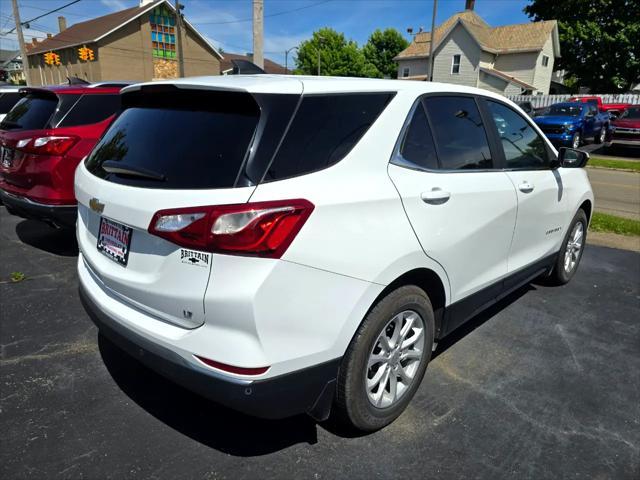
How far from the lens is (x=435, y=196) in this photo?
254 centimetres

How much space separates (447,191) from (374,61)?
254ft

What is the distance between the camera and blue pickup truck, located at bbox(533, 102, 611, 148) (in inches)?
709

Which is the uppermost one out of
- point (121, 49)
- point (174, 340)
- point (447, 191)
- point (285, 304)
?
point (121, 49)

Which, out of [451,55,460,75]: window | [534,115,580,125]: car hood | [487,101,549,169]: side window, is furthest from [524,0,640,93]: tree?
[487,101,549,169]: side window

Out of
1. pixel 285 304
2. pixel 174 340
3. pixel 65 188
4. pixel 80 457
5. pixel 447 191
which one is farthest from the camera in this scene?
pixel 65 188

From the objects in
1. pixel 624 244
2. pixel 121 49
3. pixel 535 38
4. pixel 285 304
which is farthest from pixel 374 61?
pixel 285 304

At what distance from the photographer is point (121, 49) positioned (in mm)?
42531

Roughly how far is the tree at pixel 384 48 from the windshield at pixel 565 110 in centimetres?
5685

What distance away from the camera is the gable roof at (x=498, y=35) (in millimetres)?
40812

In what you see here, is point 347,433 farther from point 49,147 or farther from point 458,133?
point 49,147

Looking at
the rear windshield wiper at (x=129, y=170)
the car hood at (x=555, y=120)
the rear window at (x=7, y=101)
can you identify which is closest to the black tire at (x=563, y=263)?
the rear windshield wiper at (x=129, y=170)

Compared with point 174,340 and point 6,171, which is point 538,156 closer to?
point 174,340

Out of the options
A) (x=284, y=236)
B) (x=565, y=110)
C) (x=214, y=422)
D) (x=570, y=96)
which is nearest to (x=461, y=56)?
(x=570, y=96)

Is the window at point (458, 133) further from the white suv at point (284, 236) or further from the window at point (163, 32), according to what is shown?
the window at point (163, 32)
